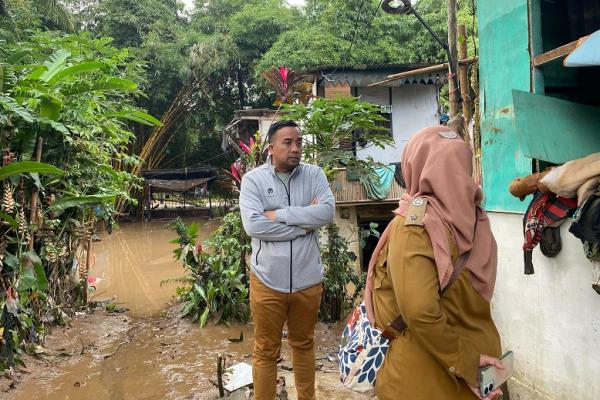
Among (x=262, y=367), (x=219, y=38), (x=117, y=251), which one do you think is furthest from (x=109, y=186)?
(x=219, y=38)

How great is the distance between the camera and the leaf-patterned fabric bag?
167 centimetres

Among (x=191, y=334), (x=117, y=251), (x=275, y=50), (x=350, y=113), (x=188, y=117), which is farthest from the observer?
(x=188, y=117)

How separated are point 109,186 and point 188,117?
54.0 feet

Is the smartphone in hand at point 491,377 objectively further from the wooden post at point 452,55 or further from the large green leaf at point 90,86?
the wooden post at point 452,55

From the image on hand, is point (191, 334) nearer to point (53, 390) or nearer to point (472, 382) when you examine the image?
point (53, 390)

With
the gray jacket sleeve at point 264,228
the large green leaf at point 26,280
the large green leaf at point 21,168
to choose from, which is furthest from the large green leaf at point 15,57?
the gray jacket sleeve at point 264,228

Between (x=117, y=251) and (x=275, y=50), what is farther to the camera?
(x=275, y=50)

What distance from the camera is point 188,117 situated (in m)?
21.0

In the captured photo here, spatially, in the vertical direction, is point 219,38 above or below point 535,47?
above

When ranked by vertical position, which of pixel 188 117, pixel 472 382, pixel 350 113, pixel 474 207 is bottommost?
pixel 472 382

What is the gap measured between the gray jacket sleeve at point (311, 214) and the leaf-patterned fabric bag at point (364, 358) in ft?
2.93

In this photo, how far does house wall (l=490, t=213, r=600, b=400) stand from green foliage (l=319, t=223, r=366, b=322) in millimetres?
2174

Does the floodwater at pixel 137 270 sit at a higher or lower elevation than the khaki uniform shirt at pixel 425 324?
lower

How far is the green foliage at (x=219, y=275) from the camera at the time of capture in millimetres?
5375
